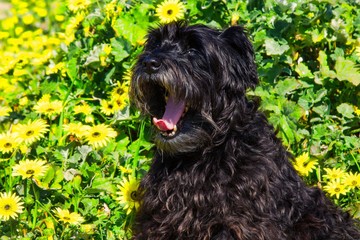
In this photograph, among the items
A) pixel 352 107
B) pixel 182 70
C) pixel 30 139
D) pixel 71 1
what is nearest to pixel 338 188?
pixel 352 107

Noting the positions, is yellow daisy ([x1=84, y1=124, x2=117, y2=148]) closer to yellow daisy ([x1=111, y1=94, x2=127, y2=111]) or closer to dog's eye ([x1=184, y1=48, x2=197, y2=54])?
yellow daisy ([x1=111, y1=94, x2=127, y2=111])

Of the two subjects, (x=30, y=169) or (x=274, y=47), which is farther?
(x=274, y=47)

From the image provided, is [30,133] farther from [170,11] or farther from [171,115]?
[170,11]

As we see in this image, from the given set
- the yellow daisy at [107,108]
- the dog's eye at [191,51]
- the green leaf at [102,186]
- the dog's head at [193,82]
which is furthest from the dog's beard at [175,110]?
the yellow daisy at [107,108]

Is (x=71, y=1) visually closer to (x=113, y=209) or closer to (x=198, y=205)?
(x=113, y=209)

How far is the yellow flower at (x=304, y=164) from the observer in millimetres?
5211

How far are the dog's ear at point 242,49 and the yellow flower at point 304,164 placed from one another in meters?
1.08

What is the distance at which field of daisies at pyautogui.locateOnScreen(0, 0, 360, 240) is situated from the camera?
16.5 ft

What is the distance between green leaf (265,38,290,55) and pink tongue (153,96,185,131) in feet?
4.72

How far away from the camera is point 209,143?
4234mm

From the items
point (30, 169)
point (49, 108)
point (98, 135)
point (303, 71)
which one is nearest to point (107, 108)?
point (49, 108)

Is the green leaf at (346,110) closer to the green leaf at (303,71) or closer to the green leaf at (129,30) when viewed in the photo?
the green leaf at (303,71)

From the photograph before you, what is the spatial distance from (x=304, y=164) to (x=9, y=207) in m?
1.87

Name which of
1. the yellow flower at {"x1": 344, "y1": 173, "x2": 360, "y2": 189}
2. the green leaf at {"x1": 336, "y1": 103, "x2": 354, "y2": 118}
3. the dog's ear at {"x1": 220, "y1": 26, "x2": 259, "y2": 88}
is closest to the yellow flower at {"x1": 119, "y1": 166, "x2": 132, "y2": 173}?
the dog's ear at {"x1": 220, "y1": 26, "x2": 259, "y2": 88}
